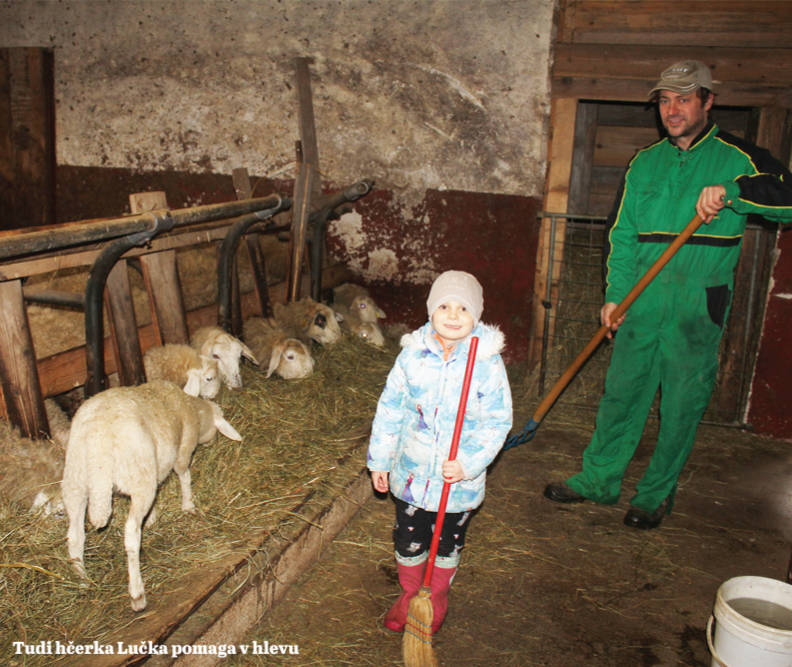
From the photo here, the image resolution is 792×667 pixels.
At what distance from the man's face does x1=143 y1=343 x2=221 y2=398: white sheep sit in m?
3.18

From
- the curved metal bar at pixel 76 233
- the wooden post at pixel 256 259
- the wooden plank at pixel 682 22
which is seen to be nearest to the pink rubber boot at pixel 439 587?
the curved metal bar at pixel 76 233

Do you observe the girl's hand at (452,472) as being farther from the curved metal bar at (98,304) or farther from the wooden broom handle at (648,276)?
the curved metal bar at (98,304)

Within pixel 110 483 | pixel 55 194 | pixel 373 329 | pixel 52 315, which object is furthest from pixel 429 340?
pixel 55 194

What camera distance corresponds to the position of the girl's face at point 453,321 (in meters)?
2.59

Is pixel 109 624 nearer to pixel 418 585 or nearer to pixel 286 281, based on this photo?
pixel 418 585

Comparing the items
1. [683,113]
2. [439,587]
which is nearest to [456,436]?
[439,587]

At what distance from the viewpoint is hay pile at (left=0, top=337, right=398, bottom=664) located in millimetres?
2709

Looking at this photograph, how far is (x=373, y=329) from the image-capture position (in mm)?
6379

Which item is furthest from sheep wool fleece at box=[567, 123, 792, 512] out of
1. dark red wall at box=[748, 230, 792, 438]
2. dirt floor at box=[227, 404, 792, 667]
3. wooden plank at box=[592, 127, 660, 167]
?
wooden plank at box=[592, 127, 660, 167]

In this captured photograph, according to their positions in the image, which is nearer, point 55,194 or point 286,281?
point 286,281

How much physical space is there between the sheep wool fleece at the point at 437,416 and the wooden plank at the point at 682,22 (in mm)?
3807

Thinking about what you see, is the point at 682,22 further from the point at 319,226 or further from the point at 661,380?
the point at 319,226

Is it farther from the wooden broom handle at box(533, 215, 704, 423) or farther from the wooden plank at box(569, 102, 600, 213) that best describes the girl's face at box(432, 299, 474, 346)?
the wooden plank at box(569, 102, 600, 213)

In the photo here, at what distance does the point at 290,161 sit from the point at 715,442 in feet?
15.6
